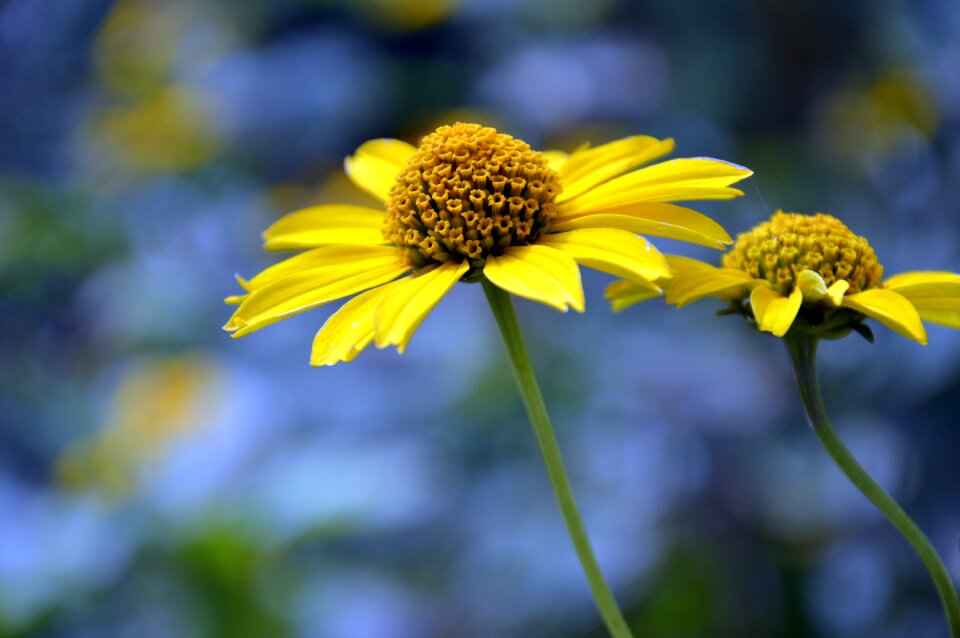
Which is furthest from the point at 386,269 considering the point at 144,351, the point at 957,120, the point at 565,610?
the point at 144,351

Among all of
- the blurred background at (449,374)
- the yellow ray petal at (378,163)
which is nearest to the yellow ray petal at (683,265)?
the yellow ray petal at (378,163)

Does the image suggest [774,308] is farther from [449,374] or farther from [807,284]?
[449,374]

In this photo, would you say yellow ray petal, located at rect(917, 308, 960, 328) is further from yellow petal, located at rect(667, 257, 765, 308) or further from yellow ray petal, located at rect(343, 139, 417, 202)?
yellow ray petal, located at rect(343, 139, 417, 202)

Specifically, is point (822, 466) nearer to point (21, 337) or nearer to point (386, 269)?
point (386, 269)

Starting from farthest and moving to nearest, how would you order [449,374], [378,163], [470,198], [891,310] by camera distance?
[449,374] < [378,163] < [470,198] < [891,310]

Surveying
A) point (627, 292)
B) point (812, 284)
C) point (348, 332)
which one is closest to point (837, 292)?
point (812, 284)

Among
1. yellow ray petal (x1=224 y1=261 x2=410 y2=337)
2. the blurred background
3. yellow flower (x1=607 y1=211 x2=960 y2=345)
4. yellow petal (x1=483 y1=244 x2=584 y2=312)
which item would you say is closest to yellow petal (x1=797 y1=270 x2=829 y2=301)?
yellow flower (x1=607 y1=211 x2=960 y2=345)
